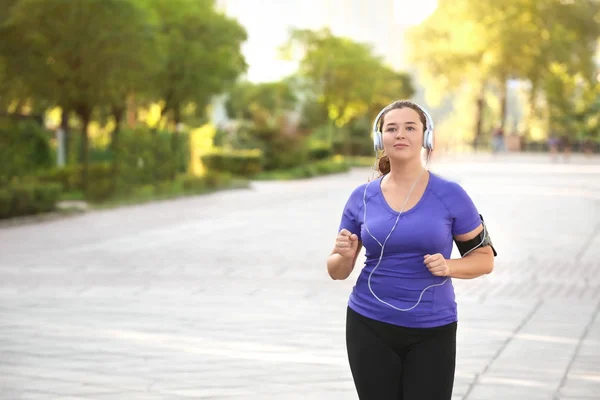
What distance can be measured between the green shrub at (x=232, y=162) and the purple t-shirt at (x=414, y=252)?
101ft

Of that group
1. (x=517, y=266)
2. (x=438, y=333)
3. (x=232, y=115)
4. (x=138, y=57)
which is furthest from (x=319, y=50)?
(x=438, y=333)

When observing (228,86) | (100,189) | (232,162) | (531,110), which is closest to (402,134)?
(100,189)

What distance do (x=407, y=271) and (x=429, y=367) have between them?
0.32 meters

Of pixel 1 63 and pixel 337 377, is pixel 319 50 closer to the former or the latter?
pixel 1 63

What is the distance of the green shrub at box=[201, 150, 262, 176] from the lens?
34.6 meters

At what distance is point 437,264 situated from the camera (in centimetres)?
352

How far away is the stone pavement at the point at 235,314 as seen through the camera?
6.40 metres

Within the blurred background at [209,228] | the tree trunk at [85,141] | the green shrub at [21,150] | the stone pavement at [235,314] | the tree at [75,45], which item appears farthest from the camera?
the tree trunk at [85,141]

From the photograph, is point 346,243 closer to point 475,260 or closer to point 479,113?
point 475,260

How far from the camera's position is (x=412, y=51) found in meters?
82.8

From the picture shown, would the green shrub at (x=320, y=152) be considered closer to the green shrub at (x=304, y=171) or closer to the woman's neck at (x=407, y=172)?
the green shrub at (x=304, y=171)

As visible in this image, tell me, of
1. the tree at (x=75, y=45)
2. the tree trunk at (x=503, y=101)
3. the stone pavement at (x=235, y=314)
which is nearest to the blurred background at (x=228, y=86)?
the tree at (x=75, y=45)

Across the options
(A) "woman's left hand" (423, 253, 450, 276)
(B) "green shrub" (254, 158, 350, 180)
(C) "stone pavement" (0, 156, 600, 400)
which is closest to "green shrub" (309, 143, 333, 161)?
(B) "green shrub" (254, 158, 350, 180)

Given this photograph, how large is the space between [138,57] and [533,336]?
631 inches
